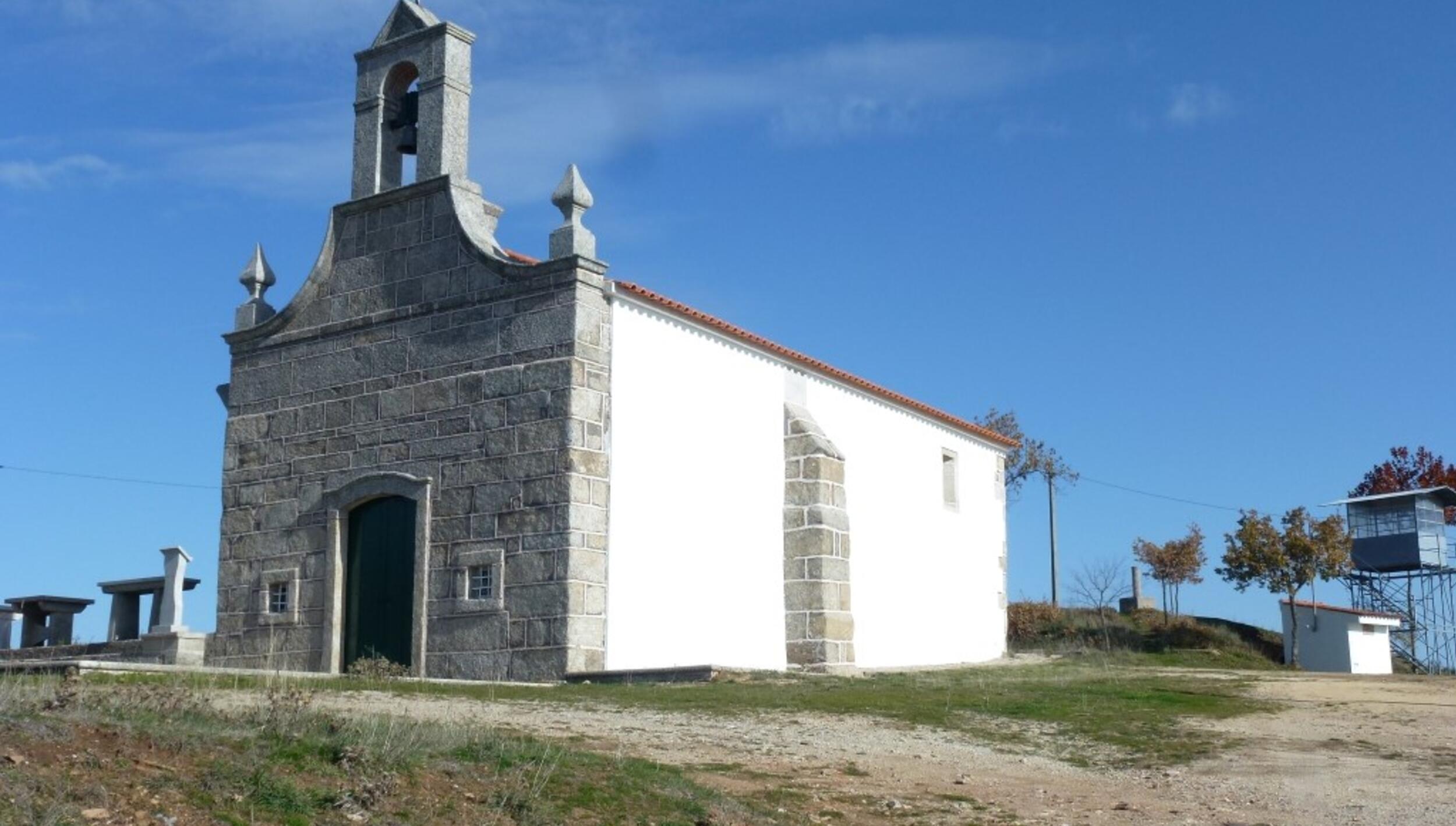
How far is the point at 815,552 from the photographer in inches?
880

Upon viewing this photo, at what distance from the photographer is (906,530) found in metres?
26.6

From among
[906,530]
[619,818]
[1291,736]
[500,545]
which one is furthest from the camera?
[906,530]

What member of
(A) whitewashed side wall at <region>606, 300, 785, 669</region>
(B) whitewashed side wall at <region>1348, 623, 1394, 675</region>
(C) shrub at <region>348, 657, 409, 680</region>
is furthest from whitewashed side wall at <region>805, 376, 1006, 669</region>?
(B) whitewashed side wall at <region>1348, 623, 1394, 675</region>

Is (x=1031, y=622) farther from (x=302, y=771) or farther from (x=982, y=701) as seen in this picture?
(x=302, y=771)

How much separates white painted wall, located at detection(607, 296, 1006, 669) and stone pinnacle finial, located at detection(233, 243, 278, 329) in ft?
21.5

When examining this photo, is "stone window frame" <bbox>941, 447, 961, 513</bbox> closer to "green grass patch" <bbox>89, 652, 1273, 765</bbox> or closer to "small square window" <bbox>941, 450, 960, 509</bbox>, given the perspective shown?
"small square window" <bbox>941, 450, 960, 509</bbox>

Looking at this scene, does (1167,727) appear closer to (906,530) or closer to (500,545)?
(500,545)

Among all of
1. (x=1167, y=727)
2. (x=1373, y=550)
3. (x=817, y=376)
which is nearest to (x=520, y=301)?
(x=817, y=376)

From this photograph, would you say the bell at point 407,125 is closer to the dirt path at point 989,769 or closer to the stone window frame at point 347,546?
the stone window frame at point 347,546

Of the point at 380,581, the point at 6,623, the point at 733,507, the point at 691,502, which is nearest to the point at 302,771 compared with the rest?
the point at 380,581

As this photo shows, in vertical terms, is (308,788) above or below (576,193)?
below

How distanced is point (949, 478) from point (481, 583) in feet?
38.6

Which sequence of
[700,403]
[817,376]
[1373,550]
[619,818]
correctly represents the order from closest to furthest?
[619,818]
[700,403]
[817,376]
[1373,550]

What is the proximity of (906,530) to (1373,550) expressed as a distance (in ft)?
66.0
